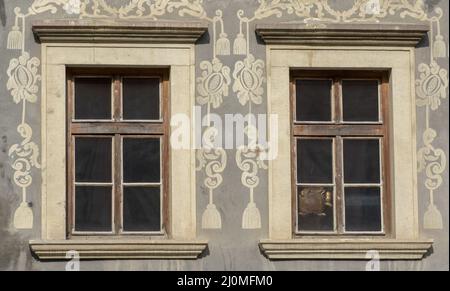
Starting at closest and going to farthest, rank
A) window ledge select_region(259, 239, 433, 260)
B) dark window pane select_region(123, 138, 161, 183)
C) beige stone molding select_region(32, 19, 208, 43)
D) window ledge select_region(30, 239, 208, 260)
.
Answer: window ledge select_region(30, 239, 208, 260) < window ledge select_region(259, 239, 433, 260) < beige stone molding select_region(32, 19, 208, 43) < dark window pane select_region(123, 138, 161, 183)

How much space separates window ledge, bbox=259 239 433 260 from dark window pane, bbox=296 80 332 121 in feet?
→ 3.55

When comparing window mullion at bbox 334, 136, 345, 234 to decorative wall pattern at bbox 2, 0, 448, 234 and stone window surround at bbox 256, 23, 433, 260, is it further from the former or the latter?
decorative wall pattern at bbox 2, 0, 448, 234

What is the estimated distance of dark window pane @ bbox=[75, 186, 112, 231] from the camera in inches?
424

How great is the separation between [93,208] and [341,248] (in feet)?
6.83

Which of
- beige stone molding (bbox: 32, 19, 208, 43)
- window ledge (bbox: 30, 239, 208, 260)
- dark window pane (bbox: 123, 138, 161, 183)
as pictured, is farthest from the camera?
dark window pane (bbox: 123, 138, 161, 183)

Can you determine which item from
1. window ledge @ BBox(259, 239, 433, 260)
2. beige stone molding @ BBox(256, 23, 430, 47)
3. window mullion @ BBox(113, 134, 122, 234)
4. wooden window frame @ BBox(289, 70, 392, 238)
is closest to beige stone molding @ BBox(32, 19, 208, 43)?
beige stone molding @ BBox(256, 23, 430, 47)

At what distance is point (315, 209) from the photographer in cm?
1093

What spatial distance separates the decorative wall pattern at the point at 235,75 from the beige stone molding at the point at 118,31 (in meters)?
0.12

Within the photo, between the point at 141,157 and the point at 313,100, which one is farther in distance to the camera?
the point at 313,100

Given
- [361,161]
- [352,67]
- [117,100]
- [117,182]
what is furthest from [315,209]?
[117,100]

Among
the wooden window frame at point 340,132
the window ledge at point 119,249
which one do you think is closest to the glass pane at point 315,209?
the wooden window frame at point 340,132

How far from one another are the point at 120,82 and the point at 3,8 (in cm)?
115

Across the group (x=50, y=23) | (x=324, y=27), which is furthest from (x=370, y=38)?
(x=50, y=23)

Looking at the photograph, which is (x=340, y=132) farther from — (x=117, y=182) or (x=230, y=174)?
(x=117, y=182)
